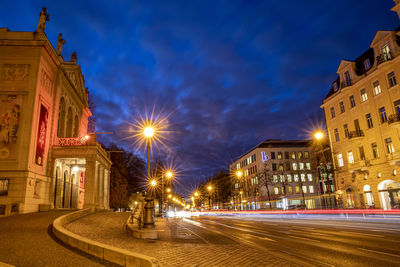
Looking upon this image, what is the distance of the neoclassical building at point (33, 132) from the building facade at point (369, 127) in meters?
30.5

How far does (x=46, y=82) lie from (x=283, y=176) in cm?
5971

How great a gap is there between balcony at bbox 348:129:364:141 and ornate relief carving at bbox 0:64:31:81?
3598 centimetres

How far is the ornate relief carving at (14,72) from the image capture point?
2320 centimetres

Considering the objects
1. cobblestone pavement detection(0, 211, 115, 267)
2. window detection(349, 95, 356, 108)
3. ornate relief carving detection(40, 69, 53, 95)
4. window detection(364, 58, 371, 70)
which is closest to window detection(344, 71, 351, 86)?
window detection(349, 95, 356, 108)

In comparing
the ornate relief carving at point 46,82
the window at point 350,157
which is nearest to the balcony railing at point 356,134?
the window at point 350,157

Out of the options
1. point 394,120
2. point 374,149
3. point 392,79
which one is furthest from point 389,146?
point 392,79

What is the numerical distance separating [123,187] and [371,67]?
4099 centimetres

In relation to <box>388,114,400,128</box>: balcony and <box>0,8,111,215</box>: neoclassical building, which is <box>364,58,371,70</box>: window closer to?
<box>388,114,400,128</box>: balcony

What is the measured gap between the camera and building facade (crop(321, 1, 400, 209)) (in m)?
29.0

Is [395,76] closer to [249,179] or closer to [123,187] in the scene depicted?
[123,187]

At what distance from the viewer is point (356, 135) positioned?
3403cm

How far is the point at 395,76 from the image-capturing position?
28797mm

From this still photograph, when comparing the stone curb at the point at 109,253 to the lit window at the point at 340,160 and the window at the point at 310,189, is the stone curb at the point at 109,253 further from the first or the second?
the window at the point at 310,189

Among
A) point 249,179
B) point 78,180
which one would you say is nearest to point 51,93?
point 78,180
